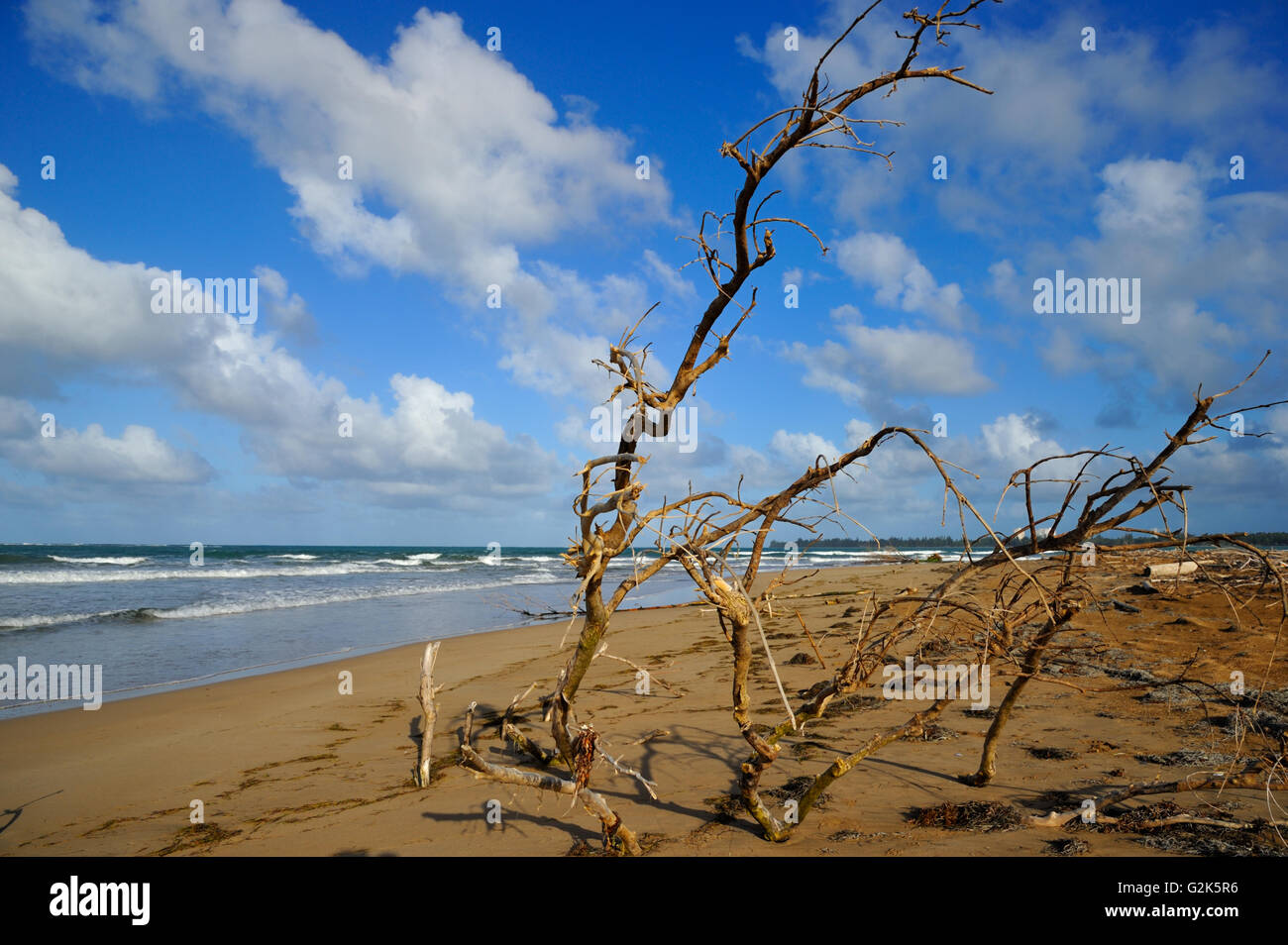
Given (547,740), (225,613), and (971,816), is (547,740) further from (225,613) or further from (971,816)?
(225,613)

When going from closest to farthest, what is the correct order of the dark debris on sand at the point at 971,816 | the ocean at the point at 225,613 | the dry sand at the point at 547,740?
the dark debris on sand at the point at 971,816
the dry sand at the point at 547,740
the ocean at the point at 225,613

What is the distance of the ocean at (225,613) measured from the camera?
1091 cm

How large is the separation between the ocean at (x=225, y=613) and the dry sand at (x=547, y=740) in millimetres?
1402

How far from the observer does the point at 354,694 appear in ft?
29.1

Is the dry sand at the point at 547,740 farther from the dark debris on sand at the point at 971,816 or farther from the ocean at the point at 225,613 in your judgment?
the ocean at the point at 225,613

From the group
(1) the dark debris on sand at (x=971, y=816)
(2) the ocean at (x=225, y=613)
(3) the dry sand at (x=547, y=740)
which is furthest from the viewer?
(2) the ocean at (x=225, y=613)

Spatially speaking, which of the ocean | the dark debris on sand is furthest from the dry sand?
the ocean

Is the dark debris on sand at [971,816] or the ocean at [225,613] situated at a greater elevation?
the dark debris on sand at [971,816]

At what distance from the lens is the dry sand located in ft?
13.0

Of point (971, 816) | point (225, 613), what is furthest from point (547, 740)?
point (225, 613)

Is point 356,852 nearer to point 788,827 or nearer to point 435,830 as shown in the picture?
point 435,830

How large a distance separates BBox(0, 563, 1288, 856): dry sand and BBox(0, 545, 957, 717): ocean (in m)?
1.40

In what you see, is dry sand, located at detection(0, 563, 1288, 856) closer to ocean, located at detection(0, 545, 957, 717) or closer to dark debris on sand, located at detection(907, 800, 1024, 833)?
dark debris on sand, located at detection(907, 800, 1024, 833)

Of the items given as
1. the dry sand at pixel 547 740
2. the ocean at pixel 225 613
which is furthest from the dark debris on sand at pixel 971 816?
the ocean at pixel 225 613
